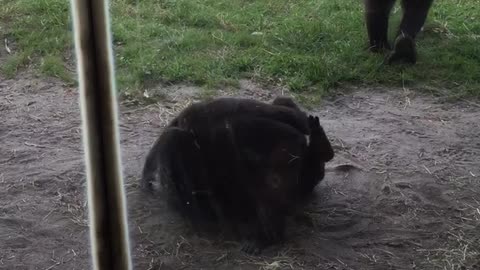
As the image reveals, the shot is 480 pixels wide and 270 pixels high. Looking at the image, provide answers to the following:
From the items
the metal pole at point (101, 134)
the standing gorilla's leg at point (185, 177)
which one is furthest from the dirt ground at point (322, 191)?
the metal pole at point (101, 134)

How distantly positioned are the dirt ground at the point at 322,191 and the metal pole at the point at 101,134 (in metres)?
0.16


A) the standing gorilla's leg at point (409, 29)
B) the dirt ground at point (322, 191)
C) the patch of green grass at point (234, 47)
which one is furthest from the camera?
the standing gorilla's leg at point (409, 29)

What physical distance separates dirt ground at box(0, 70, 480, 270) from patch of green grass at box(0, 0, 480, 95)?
0.23ft

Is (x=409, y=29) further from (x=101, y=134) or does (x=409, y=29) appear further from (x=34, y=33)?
(x=101, y=134)

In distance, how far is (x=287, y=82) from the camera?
7.88 feet

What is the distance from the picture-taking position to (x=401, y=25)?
3.00 meters

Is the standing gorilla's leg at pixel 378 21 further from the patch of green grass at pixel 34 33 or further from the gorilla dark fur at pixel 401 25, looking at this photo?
the patch of green grass at pixel 34 33

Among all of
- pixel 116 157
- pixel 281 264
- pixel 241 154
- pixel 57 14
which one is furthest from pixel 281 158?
pixel 57 14

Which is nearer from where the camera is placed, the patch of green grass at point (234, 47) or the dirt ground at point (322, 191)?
the dirt ground at point (322, 191)

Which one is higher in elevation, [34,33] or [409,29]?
[34,33]

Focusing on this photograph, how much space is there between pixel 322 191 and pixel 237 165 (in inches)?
11.7

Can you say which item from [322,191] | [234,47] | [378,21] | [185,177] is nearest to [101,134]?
[185,177]

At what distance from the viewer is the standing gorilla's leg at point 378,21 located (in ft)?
8.97

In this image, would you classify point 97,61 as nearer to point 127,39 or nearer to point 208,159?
point 208,159
